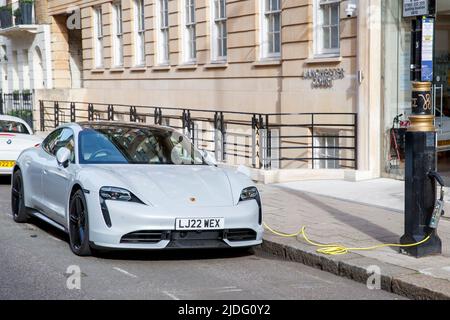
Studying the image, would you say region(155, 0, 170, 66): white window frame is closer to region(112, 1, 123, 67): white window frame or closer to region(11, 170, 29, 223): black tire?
region(112, 1, 123, 67): white window frame

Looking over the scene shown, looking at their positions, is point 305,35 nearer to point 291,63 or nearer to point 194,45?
point 291,63

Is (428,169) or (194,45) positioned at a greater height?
(194,45)

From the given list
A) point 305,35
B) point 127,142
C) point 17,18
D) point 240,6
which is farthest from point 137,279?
point 17,18

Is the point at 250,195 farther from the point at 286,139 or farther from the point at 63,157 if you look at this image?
the point at 286,139

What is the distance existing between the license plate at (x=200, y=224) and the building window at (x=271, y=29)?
11.3m

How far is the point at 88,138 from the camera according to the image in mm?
9719

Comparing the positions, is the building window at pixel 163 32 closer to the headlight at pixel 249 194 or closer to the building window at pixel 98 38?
the building window at pixel 98 38

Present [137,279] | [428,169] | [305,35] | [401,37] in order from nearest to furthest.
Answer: [137,279]
[428,169]
[401,37]
[305,35]

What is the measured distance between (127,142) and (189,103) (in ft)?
44.4

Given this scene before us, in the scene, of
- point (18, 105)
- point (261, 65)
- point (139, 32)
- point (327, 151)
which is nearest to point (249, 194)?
point (327, 151)

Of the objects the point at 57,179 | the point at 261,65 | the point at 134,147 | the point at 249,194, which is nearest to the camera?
the point at 249,194

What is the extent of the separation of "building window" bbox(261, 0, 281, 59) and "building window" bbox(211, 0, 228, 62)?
201 cm

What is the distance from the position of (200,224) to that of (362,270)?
170cm

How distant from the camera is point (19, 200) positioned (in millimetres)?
10977
